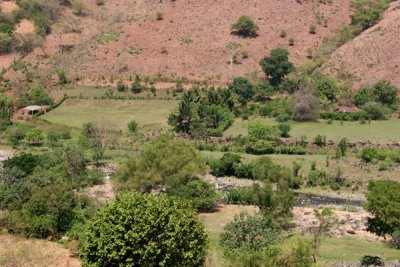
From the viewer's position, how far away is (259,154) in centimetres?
7206

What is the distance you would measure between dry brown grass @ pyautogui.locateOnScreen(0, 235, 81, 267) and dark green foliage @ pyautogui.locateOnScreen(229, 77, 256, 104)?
169ft

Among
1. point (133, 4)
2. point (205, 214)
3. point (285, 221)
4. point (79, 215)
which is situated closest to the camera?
point (79, 215)

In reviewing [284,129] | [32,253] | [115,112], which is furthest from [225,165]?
[32,253]

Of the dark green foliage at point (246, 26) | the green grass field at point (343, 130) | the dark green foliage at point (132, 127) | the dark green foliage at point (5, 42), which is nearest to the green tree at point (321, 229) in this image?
the green grass field at point (343, 130)

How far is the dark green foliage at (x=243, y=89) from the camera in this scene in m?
89.9

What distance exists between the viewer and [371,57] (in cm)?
10131

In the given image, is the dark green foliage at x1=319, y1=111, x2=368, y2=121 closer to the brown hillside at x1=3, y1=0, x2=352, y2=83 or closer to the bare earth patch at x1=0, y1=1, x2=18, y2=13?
the brown hillside at x1=3, y1=0, x2=352, y2=83

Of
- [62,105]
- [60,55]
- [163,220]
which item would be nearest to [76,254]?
[163,220]

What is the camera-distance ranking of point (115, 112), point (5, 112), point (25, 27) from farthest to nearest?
point (25, 27) → point (115, 112) → point (5, 112)

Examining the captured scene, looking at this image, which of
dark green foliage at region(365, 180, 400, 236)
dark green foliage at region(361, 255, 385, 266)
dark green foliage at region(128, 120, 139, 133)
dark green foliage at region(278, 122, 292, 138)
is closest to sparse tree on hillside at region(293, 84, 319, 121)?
dark green foliage at region(278, 122, 292, 138)

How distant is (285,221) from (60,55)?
224ft

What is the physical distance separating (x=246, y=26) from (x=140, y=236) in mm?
80928

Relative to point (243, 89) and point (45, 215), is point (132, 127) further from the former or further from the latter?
point (45, 215)

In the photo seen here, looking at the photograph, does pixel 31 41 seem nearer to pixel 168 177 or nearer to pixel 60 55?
pixel 60 55
